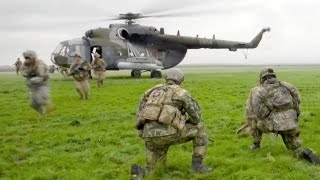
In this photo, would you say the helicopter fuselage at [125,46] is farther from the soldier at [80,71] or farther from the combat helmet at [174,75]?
the combat helmet at [174,75]

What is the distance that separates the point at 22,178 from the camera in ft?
23.7

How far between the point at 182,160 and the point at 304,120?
5031mm

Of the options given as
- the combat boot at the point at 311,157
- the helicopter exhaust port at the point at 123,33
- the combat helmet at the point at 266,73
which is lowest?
the combat boot at the point at 311,157

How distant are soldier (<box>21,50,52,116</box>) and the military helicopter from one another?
53.5 ft

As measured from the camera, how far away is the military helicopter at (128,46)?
28.5 meters

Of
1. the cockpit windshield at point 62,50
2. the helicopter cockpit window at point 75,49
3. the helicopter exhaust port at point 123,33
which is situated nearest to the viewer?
the helicopter cockpit window at point 75,49

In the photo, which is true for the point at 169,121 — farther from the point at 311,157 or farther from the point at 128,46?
the point at 128,46

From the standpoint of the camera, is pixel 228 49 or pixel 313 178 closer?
pixel 313 178

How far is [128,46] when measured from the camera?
29.7m

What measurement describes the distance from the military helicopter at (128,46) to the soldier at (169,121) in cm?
2185

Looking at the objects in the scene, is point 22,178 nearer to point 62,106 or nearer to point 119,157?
point 119,157

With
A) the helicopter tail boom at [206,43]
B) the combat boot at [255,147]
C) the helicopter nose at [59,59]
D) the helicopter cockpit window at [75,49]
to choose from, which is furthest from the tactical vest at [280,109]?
the helicopter tail boom at [206,43]

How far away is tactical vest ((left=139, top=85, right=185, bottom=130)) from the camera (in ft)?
21.1

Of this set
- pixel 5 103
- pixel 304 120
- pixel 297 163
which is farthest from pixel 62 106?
pixel 297 163
